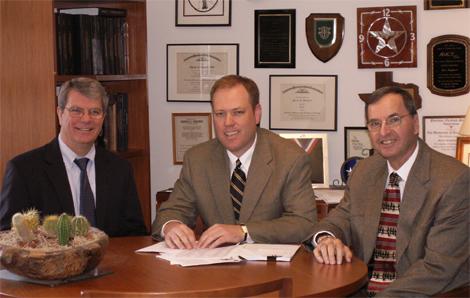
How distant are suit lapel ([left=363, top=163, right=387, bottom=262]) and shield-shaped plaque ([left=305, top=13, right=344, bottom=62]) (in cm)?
Answer: 154

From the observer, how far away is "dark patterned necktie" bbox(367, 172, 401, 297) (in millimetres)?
2988

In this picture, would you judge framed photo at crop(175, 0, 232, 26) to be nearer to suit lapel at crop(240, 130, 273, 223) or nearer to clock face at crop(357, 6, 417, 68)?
clock face at crop(357, 6, 417, 68)

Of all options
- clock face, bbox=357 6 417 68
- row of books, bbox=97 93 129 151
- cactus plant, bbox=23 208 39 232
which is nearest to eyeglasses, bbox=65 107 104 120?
cactus plant, bbox=23 208 39 232

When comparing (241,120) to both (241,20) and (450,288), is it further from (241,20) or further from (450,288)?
(241,20)

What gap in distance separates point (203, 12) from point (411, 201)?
2.32 metres

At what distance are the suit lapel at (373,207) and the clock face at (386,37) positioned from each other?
145cm

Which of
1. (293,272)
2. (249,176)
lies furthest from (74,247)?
(249,176)

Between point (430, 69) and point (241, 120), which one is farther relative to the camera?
point (430, 69)

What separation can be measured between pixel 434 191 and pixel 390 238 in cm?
27

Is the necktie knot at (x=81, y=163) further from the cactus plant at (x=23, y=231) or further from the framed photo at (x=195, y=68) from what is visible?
the framed photo at (x=195, y=68)

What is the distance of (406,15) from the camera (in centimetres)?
440

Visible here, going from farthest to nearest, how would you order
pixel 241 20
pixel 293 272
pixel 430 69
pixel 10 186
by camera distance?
pixel 241 20 → pixel 430 69 → pixel 10 186 → pixel 293 272

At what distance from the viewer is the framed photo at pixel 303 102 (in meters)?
4.60

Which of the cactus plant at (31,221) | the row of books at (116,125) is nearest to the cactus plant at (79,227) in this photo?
the cactus plant at (31,221)
